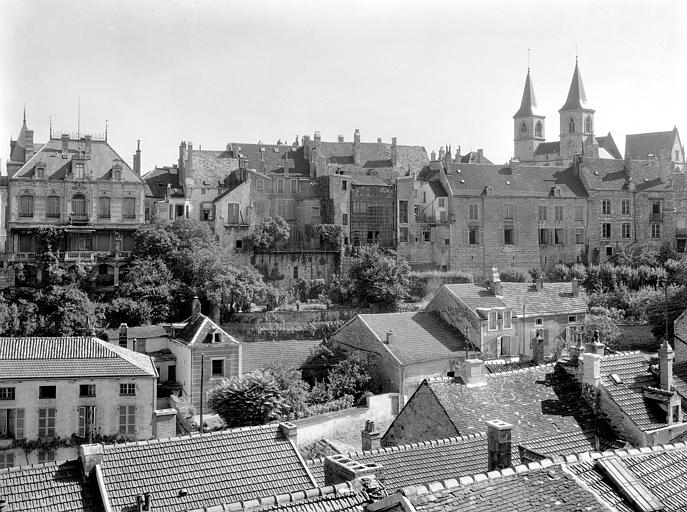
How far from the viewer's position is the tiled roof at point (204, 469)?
47.3 feet

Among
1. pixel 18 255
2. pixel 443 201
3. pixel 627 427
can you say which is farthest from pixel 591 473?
pixel 443 201

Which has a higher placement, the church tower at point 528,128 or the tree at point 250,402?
the church tower at point 528,128

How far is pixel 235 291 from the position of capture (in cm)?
4488

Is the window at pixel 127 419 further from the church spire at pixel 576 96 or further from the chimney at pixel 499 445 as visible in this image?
the church spire at pixel 576 96

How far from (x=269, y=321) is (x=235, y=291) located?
266 centimetres

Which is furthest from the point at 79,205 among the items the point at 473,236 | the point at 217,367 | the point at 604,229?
the point at 604,229

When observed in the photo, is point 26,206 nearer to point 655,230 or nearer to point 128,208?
point 128,208

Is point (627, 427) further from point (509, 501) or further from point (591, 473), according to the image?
point (509, 501)

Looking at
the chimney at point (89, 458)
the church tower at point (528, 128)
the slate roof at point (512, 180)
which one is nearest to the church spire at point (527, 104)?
the church tower at point (528, 128)

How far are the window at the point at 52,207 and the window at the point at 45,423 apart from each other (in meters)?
23.0

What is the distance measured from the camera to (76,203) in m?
49.6

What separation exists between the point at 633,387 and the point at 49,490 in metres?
13.4

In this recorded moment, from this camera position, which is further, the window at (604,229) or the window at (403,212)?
the window at (604,229)

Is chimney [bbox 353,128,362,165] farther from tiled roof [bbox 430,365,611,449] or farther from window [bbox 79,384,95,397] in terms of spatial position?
tiled roof [bbox 430,365,611,449]
